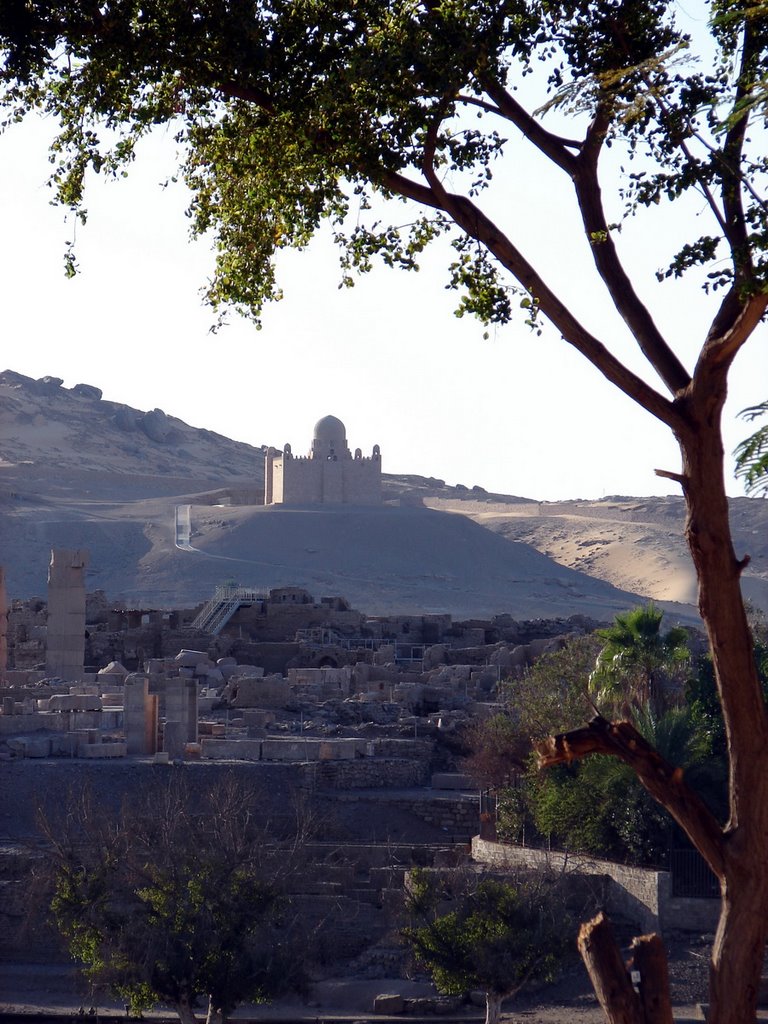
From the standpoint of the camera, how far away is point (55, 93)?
792cm

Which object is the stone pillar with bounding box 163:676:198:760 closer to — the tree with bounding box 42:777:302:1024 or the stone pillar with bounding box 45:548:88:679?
the tree with bounding box 42:777:302:1024

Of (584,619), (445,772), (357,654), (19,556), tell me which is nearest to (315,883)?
(445,772)

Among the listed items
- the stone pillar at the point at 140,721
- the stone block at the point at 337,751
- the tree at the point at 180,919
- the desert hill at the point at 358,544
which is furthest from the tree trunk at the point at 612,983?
the desert hill at the point at 358,544

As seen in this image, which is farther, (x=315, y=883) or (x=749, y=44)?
(x=315, y=883)

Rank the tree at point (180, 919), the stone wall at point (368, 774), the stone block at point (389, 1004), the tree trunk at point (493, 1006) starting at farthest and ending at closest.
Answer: the stone wall at point (368, 774) → the stone block at point (389, 1004) → the tree trunk at point (493, 1006) → the tree at point (180, 919)

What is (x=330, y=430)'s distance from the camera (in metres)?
92.2

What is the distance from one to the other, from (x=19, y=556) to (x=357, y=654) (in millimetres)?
40522

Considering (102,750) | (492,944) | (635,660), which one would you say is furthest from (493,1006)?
(102,750)

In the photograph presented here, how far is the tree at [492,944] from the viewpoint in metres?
14.4

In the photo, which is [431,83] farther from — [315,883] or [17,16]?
[315,883]

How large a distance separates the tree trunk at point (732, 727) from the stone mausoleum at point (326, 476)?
81652mm

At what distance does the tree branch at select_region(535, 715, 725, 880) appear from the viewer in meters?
6.54

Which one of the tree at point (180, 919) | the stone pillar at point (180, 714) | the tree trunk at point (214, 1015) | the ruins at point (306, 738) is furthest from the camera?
the stone pillar at point (180, 714)

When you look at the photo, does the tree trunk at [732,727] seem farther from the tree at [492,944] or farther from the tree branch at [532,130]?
the tree at [492,944]
